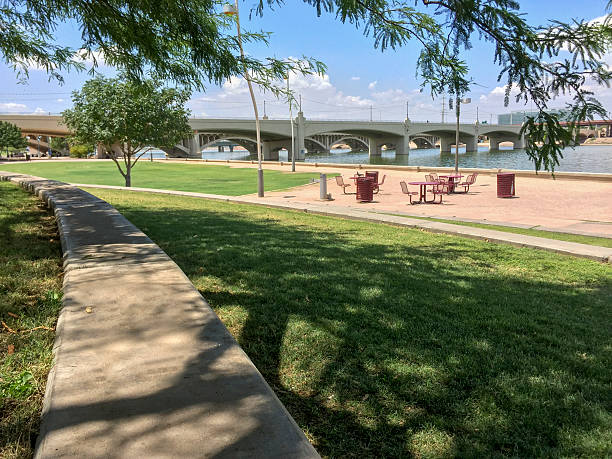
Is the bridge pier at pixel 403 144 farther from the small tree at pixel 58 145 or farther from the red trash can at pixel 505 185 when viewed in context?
the red trash can at pixel 505 185

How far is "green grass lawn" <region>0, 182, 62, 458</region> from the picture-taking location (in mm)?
2422

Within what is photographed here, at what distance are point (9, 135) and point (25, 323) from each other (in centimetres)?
8723

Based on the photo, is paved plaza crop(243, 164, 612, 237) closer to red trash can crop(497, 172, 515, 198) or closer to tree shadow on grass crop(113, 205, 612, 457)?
red trash can crop(497, 172, 515, 198)

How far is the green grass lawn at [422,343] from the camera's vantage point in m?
2.69

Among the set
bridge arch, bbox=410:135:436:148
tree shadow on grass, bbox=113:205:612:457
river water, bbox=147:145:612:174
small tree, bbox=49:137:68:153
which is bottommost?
tree shadow on grass, bbox=113:205:612:457

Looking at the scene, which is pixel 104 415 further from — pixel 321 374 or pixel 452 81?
pixel 452 81

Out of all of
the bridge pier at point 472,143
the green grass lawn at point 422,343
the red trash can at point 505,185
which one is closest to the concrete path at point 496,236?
the green grass lawn at point 422,343

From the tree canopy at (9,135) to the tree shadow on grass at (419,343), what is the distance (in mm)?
83457

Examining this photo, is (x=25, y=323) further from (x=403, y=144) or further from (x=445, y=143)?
(x=445, y=143)

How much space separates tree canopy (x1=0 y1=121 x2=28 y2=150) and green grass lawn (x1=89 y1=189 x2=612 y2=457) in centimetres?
8318

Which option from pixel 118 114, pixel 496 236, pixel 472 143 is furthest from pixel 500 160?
pixel 496 236

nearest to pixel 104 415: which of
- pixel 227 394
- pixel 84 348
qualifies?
pixel 227 394

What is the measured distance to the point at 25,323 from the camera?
3.62 m

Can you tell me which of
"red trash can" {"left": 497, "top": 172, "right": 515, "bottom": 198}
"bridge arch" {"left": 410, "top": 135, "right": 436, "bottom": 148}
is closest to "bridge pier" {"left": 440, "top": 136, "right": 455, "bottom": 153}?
"bridge arch" {"left": 410, "top": 135, "right": 436, "bottom": 148}
